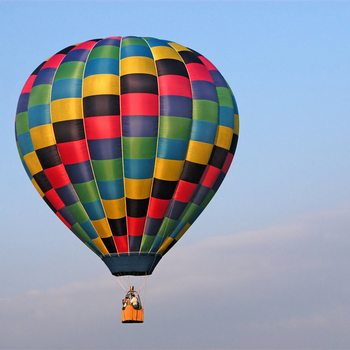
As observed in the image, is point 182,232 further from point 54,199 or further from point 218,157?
point 54,199

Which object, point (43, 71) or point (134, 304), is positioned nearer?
point (134, 304)

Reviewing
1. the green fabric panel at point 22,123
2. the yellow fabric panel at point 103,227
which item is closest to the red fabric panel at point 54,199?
the yellow fabric panel at point 103,227

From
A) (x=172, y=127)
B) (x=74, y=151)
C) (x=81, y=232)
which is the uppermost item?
(x=172, y=127)

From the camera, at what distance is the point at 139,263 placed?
2450cm

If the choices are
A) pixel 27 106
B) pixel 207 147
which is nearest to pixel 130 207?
pixel 207 147

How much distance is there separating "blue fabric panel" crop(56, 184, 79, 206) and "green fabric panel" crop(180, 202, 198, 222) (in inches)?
126

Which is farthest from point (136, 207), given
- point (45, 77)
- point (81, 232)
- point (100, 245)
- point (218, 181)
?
point (45, 77)

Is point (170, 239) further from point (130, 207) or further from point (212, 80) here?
point (212, 80)

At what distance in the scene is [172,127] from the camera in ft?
79.2

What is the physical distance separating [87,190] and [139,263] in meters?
2.58

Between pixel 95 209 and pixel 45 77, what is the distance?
13.8 feet

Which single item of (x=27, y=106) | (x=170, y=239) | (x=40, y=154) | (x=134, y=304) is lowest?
(x=134, y=304)

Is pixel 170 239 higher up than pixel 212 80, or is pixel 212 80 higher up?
pixel 212 80

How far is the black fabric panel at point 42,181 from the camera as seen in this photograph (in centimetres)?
2514
